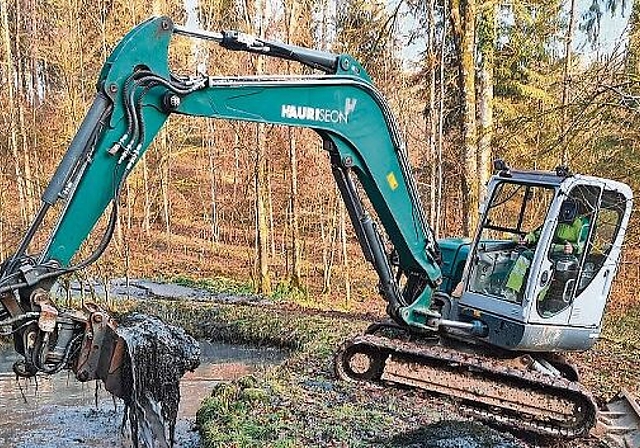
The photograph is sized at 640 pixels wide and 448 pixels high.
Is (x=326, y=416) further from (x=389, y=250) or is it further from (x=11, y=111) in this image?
(x=11, y=111)

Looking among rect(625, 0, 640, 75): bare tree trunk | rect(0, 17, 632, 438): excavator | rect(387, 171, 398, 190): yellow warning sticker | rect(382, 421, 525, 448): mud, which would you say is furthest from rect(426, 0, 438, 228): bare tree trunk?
rect(382, 421, 525, 448): mud

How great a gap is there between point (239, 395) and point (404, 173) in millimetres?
2948

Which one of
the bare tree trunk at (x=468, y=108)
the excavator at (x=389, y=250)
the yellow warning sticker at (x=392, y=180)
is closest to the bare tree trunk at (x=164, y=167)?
the bare tree trunk at (x=468, y=108)

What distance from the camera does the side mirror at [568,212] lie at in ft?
22.6

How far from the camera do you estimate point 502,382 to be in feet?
22.8

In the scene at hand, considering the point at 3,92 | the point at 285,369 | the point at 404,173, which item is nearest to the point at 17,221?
the point at 3,92

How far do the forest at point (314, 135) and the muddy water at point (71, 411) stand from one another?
209 cm

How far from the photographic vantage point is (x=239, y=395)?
745 centimetres

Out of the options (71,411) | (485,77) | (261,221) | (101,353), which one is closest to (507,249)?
(101,353)

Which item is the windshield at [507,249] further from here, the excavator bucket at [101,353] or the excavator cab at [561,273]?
the excavator bucket at [101,353]

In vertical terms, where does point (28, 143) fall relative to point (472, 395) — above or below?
above

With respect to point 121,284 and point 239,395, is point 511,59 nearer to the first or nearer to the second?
point 239,395

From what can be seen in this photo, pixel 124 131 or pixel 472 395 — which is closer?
pixel 124 131

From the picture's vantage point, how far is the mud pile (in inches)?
199
